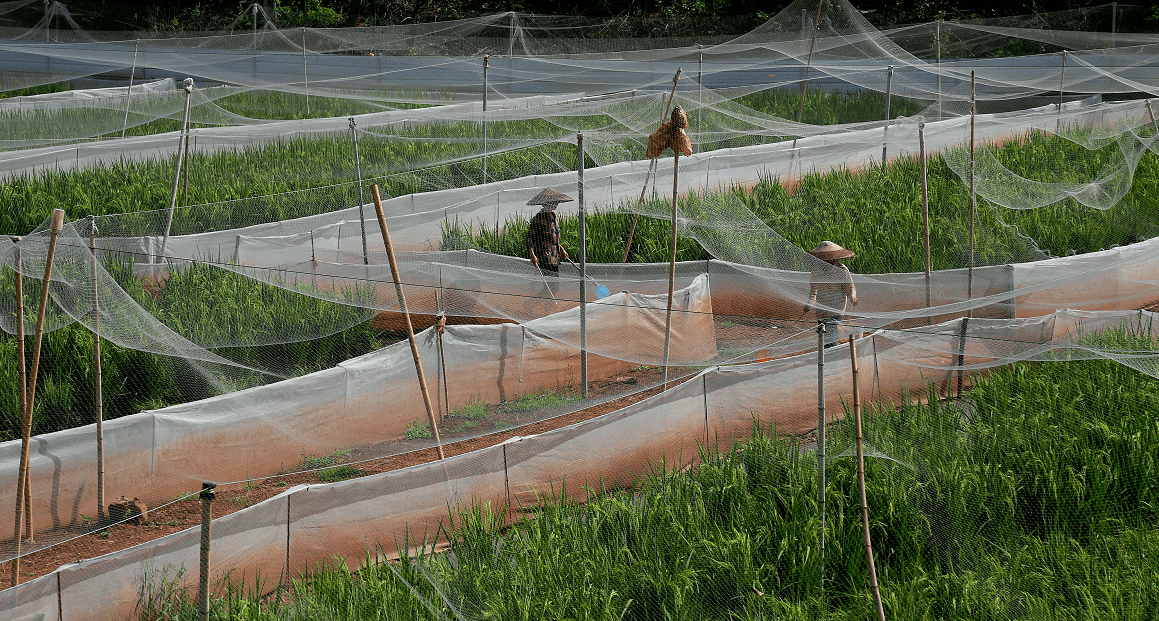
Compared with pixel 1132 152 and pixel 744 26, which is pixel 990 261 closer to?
pixel 1132 152

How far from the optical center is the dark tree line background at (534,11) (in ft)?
62.2

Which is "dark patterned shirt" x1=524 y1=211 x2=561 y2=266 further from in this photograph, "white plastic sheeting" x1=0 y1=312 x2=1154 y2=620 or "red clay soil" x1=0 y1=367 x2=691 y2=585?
"white plastic sheeting" x1=0 y1=312 x2=1154 y2=620

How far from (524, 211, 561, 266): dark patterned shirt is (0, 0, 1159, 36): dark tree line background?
13406 millimetres

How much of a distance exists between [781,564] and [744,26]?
18504mm

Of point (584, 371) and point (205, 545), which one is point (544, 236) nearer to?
point (584, 371)

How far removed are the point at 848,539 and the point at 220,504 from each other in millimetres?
3150

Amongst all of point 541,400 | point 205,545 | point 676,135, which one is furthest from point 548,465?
point 676,135

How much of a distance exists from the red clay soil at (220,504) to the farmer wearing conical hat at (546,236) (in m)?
1.85

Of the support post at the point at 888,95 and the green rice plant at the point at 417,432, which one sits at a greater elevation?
the support post at the point at 888,95

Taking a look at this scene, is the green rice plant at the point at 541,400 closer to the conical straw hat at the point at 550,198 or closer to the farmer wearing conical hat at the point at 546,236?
the farmer wearing conical hat at the point at 546,236

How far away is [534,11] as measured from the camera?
75.6 feet

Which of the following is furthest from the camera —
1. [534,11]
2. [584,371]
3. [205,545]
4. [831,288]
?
[534,11]

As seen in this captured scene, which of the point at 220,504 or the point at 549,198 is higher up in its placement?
the point at 549,198

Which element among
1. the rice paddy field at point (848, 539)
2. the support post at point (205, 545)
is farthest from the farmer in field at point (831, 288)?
the support post at point (205, 545)
